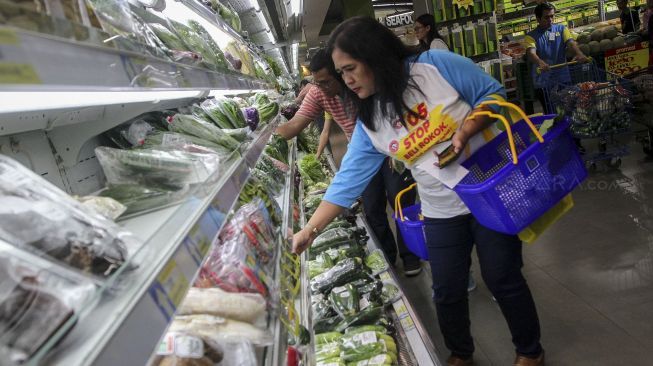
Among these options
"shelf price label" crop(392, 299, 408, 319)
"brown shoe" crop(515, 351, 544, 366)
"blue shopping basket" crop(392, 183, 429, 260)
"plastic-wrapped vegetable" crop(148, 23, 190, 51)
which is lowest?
"brown shoe" crop(515, 351, 544, 366)

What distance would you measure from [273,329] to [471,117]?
108cm

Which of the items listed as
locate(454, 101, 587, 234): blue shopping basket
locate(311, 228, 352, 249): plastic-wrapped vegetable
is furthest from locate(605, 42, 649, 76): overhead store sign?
locate(454, 101, 587, 234): blue shopping basket

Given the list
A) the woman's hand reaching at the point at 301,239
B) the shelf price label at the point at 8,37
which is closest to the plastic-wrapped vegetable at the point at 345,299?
the woman's hand reaching at the point at 301,239

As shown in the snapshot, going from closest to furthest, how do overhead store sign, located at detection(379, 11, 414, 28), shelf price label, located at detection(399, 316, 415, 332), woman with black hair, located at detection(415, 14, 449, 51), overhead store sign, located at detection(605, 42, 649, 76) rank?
shelf price label, located at detection(399, 316, 415, 332) → woman with black hair, located at detection(415, 14, 449, 51) → overhead store sign, located at detection(605, 42, 649, 76) → overhead store sign, located at detection(379, 11, 414, 28)

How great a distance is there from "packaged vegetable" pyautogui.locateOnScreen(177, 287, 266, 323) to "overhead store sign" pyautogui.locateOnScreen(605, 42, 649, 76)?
728cm

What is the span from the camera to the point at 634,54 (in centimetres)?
666

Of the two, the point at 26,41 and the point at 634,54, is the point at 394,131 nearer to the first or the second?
the point at 26,41

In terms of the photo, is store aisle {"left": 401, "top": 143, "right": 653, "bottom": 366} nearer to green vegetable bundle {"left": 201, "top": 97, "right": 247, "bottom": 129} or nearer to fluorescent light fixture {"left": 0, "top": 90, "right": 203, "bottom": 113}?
green vegetable bundle {"left": 201, "top": 97, "right": 247, "bottom": 129}

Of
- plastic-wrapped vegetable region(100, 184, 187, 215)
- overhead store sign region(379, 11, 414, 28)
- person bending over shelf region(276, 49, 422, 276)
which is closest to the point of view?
plastic-wrapped vegetable region(100, 184, 187, 215)

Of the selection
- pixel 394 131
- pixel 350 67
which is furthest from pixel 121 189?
pixel 394 131

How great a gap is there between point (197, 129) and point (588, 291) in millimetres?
2518

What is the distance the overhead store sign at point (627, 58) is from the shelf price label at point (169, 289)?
7.58 m

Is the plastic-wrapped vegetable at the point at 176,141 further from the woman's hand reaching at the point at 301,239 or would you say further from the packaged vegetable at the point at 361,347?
the packaged vegetable at the point at 361,347

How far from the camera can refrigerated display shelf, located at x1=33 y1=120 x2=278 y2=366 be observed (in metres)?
0.50
